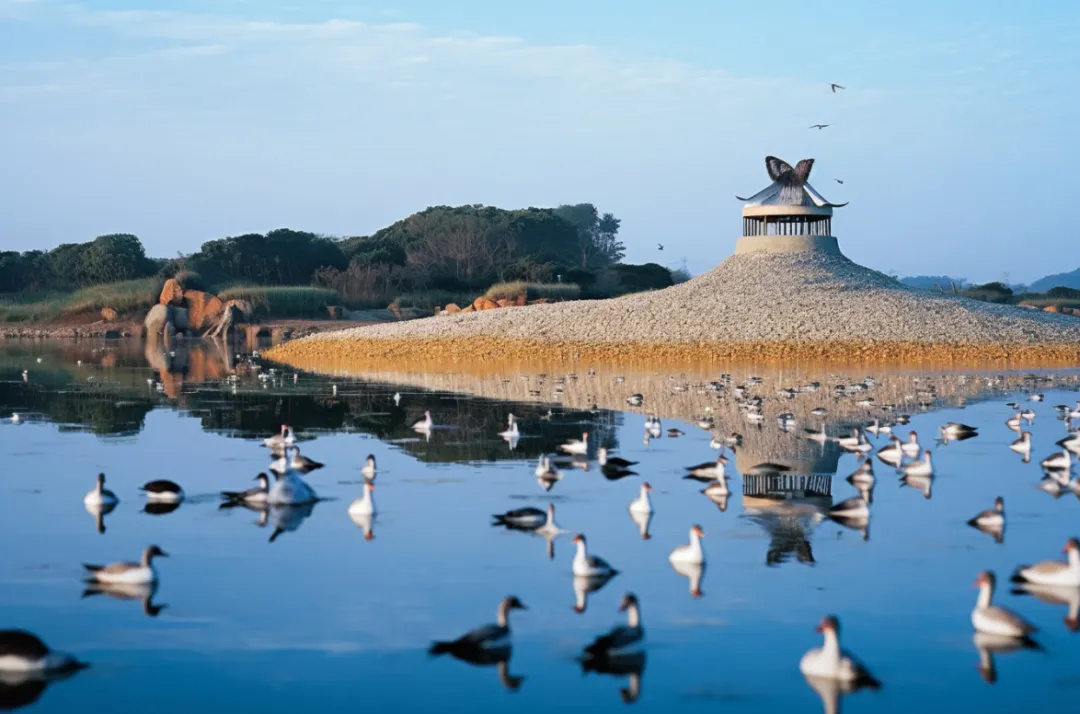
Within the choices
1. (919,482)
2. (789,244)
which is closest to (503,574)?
(919,482)

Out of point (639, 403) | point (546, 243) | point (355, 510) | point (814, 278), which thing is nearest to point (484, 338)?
point (814, 278)

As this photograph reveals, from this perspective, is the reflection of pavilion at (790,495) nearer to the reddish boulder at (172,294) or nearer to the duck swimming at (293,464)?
the duck swimming at (293,464)

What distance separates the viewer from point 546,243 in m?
143

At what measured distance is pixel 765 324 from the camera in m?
59.6

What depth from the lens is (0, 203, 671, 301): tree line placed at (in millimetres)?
104688

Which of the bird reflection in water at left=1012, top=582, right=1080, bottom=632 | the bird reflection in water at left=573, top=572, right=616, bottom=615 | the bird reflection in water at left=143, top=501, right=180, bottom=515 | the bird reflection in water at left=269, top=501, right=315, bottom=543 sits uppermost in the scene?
the bird reflection in water at left=143, top=501, right=180, bottom=515

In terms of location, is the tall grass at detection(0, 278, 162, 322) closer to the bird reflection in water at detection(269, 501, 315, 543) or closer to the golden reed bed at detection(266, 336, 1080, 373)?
the golden reed bed at detection(266, 336, 1080, 373)

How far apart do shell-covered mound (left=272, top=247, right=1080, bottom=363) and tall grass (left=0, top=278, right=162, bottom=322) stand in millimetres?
32151

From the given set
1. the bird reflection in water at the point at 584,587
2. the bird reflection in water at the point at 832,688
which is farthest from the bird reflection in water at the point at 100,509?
the bird reflection in water at the point at 832,688

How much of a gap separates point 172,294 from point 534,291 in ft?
81.0

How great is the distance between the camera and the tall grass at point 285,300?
91250 mm

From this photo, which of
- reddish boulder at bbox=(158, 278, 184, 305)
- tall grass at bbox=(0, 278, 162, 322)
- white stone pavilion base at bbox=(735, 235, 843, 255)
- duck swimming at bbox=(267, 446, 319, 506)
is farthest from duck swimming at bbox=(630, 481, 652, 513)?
tall grass at bbox=(0, 278, 162, 322)

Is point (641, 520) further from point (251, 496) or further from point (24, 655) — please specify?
point (24, 655)

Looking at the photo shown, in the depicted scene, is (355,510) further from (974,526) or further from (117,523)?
(974,526)
